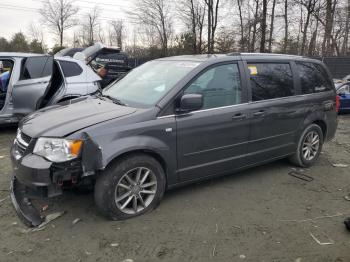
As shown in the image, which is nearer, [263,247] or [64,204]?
[263,247]

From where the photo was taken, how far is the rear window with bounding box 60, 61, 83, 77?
23.4 ft

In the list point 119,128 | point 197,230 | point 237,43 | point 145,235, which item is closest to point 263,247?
point 197,230

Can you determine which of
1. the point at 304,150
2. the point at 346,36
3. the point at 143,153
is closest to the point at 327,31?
the point at 346,36

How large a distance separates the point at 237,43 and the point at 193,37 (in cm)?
464

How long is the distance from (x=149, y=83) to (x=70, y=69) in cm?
378

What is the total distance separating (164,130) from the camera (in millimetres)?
3572

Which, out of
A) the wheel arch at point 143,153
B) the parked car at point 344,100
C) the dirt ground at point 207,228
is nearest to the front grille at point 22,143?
the dirt ground at point 207,228

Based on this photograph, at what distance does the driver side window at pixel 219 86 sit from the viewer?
3918mm

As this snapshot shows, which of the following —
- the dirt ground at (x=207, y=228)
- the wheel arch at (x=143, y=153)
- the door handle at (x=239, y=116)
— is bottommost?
the dirt ground at (x=207, y=228)

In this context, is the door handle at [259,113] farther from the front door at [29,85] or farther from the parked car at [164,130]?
the front door at [29,85]

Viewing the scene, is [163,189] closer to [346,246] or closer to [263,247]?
[263,247]

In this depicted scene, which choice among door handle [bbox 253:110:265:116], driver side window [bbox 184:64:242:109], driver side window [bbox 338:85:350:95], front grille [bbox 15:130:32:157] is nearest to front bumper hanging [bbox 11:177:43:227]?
front grille [bbox 15:130:32:157]

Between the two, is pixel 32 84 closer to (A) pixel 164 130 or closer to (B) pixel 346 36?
(A) pixel 164 130

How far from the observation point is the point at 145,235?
3.26 m
